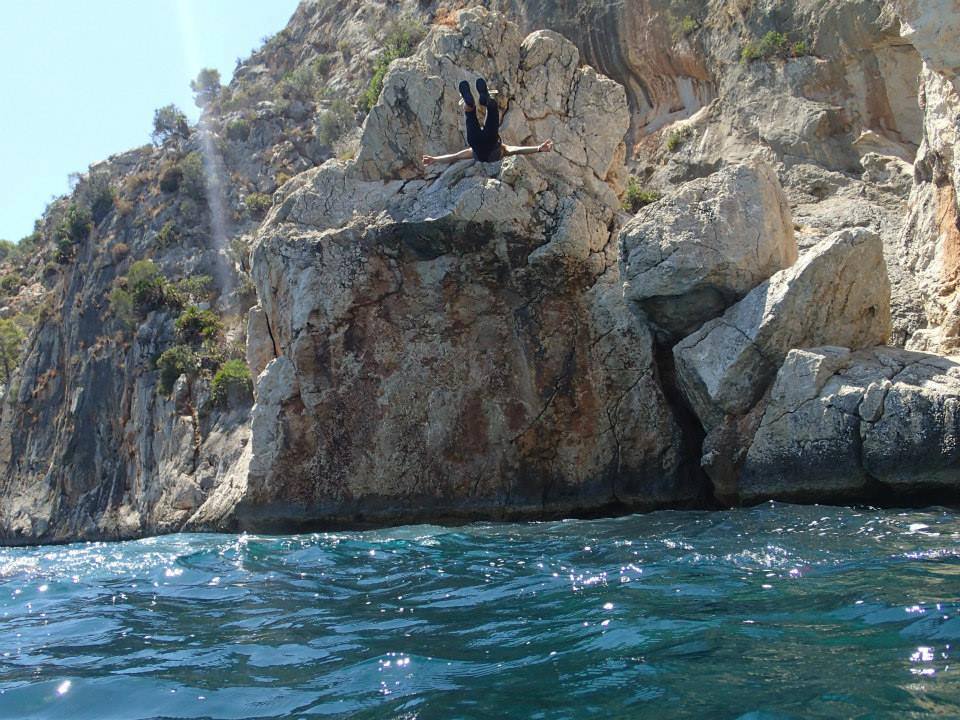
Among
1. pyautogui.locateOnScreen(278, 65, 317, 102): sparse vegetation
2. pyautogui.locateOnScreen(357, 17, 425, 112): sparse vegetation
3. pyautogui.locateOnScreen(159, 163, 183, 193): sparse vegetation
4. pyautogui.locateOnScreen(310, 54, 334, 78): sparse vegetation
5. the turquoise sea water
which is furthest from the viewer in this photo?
pyautogui.locateOnScreen(310, 54, 334, 78): sparse vegetation

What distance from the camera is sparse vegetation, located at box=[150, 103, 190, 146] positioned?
38.0 m

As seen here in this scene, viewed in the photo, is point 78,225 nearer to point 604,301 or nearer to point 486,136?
point 486,136

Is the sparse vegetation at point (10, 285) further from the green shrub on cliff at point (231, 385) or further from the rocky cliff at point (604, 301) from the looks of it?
the green shrub on cliff at point (231, 385)

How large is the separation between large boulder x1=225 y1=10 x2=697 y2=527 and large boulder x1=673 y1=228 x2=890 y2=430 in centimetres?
157

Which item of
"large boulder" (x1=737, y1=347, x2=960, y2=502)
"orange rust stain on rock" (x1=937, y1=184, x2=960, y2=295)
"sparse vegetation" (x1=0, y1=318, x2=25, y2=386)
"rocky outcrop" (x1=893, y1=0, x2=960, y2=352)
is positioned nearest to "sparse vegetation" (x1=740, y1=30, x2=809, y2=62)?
"rocky outcrop" (x1=893, y1=0, x2=960, y2=352)

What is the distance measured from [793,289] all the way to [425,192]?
6.06 meters

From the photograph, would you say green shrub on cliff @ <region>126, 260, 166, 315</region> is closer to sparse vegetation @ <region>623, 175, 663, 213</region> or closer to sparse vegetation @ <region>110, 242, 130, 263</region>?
sparse vegetation @ <region>110, 242, 130, 263</region>

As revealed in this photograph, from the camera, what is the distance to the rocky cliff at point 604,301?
35.4 ft

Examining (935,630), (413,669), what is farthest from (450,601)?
(935,630)

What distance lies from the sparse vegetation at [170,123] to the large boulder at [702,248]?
30630 mm

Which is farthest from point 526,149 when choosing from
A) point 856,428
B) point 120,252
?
point 120,252

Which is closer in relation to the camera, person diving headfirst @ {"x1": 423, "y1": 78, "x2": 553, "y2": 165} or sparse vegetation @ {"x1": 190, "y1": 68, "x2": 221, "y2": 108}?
person diving headfirst @ {"x1": 423, "y1": 78, "x2": 553, "y2": 165}

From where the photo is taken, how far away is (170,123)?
38.5 meters

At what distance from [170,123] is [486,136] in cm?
2933
